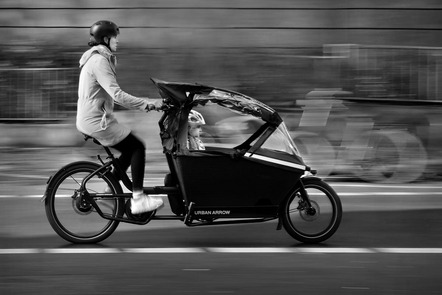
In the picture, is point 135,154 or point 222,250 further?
point 135,154

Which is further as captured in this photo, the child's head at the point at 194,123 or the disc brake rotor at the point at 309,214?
the disc brake rotor at the point at 309,214

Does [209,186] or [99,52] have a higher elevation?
[99,52]

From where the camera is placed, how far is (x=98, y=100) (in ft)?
27.5

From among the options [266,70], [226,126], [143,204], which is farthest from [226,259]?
[266,70]

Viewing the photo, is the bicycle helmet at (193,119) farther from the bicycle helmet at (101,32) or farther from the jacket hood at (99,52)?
the bicycle helmet at (101,32)

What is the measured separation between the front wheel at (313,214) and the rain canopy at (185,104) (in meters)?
0.64

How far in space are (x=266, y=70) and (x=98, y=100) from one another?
6.73m

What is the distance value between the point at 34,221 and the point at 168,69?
5765mm

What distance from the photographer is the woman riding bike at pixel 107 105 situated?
8.27 m

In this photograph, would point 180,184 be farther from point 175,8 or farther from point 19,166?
point 175,8

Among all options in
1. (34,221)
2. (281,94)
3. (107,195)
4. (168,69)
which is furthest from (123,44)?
(107,195)

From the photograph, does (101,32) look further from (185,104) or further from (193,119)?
(193,119)

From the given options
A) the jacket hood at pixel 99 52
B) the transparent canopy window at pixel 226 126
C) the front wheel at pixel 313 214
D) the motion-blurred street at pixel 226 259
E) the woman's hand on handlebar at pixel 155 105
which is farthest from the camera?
the transparent canopy window at pixel 226 126

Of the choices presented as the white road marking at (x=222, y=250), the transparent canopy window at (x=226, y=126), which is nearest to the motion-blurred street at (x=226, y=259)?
the white road marking at (x=222, y=250)
